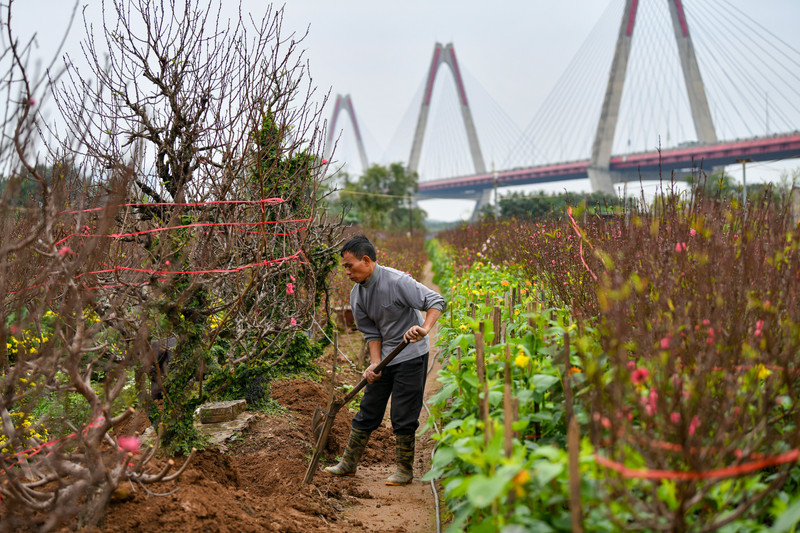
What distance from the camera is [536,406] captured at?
2.80 m

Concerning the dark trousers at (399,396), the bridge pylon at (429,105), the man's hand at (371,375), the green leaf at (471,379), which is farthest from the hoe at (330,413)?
the bridge pylon at (429,105)

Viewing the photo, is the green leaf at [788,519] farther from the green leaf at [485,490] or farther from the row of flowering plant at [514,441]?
the green leaf at [485,490]

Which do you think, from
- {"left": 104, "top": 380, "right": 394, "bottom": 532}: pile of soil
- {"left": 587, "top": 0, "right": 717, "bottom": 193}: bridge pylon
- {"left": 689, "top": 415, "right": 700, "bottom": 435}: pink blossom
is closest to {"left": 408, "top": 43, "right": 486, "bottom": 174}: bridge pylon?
{"left": 587, "top": 0, "right": 717, "bottom": 193}: bridge pylon

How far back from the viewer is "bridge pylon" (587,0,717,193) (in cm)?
3456

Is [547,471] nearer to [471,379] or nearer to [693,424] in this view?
[693,424]

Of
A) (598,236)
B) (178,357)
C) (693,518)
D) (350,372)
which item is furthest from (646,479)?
(350,372)

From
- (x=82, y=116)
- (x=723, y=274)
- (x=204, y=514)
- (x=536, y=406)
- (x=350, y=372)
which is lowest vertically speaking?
(x=350, y=372)

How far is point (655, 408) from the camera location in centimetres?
203

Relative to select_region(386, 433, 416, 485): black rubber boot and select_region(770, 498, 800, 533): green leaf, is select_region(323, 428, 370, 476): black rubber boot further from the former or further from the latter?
select_region(770, 498, 800, 533): green leaf

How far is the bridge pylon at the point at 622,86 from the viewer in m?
34.6

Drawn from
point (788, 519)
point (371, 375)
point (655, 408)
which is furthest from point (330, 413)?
point (788, 519)

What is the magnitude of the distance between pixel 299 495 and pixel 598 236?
2783 mm

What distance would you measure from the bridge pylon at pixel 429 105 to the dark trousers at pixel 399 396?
149 ft

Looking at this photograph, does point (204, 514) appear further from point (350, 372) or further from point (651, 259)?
point (350, 372)
